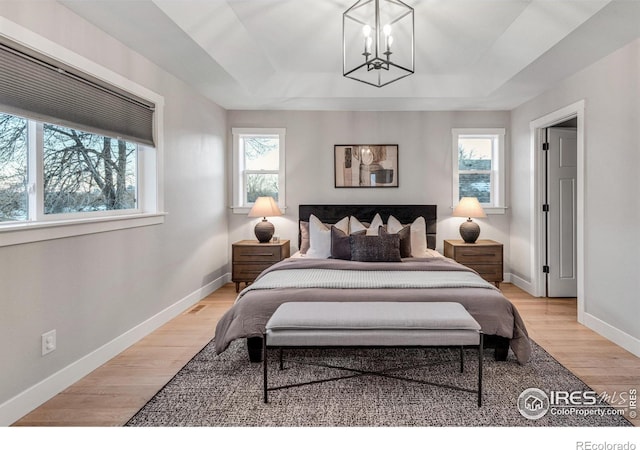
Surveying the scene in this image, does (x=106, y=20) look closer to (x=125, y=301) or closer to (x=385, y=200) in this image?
(x=125, y=301)

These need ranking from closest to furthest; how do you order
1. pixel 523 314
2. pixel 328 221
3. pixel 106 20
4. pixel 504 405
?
pixel 504 405
pixel 106 20
pixel 523 314
pixel 328 221

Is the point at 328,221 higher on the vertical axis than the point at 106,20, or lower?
lower

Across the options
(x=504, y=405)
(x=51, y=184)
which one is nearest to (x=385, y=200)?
(x=504, y=405)

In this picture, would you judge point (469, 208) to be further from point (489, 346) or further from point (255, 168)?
point (255, 168)

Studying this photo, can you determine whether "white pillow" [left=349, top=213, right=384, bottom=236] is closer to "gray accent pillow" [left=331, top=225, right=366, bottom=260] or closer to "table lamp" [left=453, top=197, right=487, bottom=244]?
"gray accent pillow" [left=331, top=225, right=366, bottom=260]

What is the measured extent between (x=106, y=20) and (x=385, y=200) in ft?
12.0

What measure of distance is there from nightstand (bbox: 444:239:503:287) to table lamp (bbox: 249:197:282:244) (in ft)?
7.39

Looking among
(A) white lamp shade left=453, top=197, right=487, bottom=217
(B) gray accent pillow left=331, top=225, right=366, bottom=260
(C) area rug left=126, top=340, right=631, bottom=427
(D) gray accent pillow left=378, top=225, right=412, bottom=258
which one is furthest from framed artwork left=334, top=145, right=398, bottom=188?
(C) area rug left=126, top=340, right=631, bottom=427

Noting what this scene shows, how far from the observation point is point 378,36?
2730 millimetres

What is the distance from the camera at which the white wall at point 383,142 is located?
17.1 ft

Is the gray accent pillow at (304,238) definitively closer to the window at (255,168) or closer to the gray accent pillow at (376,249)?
the window at (255,168)

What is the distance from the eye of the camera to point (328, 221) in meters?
5.16

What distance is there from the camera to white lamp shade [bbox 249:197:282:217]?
4.86 m

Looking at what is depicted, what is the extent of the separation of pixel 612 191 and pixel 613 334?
45.6 inches
